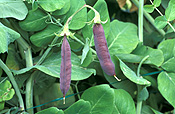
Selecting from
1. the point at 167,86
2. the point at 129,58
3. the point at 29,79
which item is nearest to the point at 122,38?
the point at 129,58

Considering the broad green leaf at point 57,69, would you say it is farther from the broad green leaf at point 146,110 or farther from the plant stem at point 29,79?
the broad green leaf at point 146,110

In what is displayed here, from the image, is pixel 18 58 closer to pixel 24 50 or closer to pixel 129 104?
pixel 24 50

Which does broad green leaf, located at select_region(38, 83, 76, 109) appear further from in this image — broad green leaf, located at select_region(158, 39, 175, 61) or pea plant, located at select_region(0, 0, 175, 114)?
broad green leaf, located at select_region(158, 39, 175, 61)

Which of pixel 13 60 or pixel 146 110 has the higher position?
pixel 13 60

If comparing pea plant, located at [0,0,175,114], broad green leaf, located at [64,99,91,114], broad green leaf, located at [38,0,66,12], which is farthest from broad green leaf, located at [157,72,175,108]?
broad green leaf, located at [38,0,66,12]

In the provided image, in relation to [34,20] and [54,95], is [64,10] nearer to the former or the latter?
[34,20]

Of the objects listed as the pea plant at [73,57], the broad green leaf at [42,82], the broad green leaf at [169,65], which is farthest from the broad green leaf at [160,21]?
the broad green leaf at [42,82]

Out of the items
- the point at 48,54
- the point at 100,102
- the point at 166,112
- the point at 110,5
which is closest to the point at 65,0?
the point at 48,54

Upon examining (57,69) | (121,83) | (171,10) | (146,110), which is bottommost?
(146,110)
